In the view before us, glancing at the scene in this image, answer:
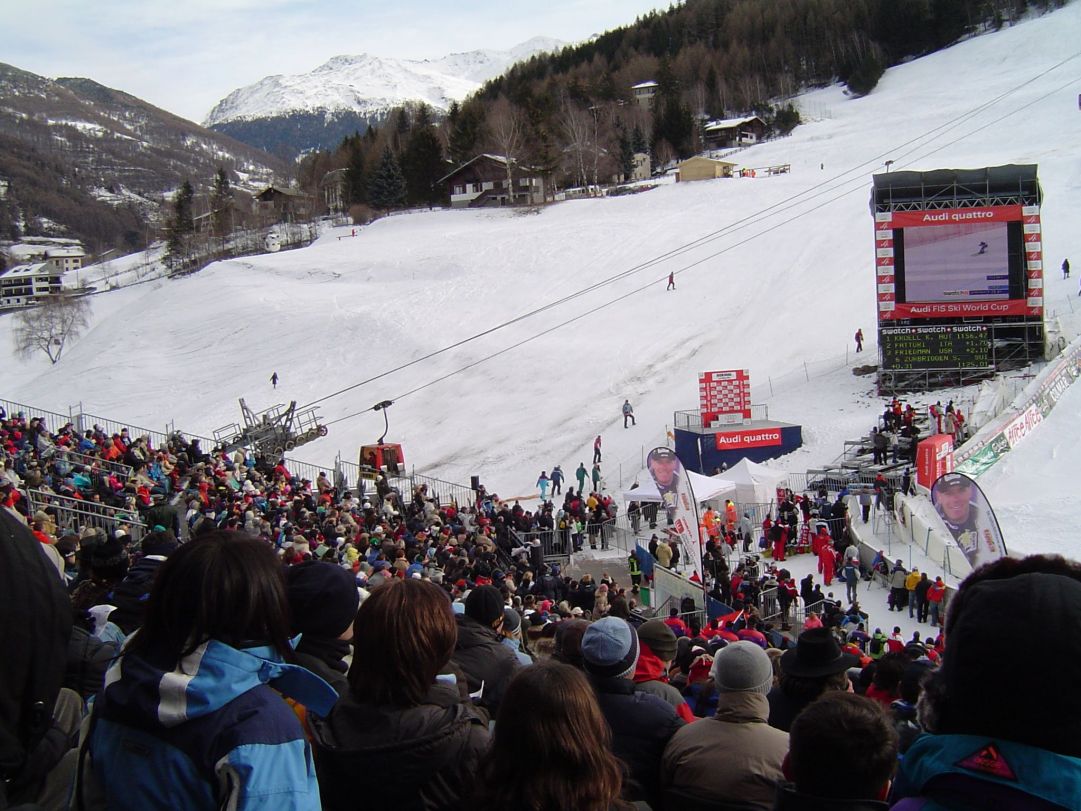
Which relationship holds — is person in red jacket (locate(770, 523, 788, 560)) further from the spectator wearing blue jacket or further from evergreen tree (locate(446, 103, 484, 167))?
evergreen tree (locate(446, 103, 484, 167))

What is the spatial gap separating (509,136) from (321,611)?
263 feet

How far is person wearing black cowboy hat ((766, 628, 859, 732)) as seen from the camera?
157 inches

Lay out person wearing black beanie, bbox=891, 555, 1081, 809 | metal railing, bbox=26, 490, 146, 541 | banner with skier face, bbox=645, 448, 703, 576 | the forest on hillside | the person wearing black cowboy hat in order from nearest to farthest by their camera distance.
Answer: person wearing black beanie, bbox=891, 555, 1081, 809
the person wearing black cowboy hat
banner with skier face, bbox=645, 448, 703, 576
metal railing, bbox=26, 490, 146, 541
the forest on hillside

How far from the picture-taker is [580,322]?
141 ft

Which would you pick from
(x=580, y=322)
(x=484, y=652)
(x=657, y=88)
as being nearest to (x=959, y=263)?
(x=580, y=322)

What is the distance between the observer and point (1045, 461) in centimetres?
2089

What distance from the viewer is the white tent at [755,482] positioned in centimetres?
2208

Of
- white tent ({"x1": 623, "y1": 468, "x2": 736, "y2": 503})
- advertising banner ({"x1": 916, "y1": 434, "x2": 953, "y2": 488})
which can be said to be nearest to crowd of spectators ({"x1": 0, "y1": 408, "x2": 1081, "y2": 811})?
advertising banner ({"x1": 916, "y1": 434, "x2": 953, "y2": 488})

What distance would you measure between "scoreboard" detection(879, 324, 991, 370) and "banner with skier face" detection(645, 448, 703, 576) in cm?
1511

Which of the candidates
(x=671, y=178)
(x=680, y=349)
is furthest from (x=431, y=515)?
(x=671, y=178)

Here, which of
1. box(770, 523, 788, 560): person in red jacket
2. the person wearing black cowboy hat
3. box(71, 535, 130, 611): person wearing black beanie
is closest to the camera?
the person wearing black cowboy hat

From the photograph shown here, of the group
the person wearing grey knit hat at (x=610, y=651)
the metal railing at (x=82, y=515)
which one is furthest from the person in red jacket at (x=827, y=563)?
the person wearing grey knit hat at (x=610, y=651)

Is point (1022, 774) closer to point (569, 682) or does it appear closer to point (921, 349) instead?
point (569, 682)

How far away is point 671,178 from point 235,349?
125 ft
